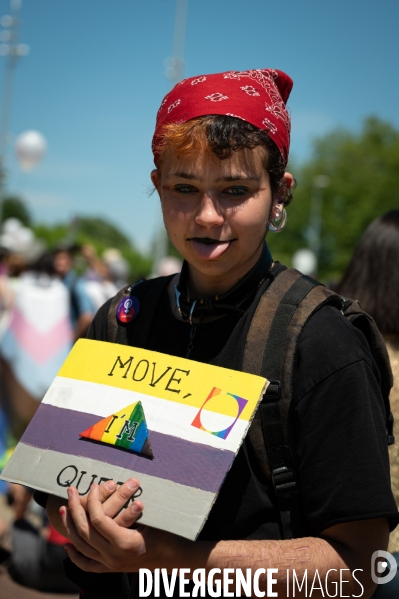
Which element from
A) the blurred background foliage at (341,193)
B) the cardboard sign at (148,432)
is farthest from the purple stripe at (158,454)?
the blurred background foliage at (341,193)

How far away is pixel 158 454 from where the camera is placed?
138cm

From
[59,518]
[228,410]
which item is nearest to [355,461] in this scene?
[228,410]

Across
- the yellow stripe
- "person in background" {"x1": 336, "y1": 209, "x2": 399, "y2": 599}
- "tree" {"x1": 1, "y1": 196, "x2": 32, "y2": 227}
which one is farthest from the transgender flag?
"tree" {"x1": 1, "y1": 196, "x2": 32, "y2": 227}

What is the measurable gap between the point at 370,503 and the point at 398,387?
89cm

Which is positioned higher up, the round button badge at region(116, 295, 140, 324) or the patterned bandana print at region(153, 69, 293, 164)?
the patterned bandana print at region(153, 69, 293, 164)

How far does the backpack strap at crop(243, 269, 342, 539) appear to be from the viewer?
4.67 ft

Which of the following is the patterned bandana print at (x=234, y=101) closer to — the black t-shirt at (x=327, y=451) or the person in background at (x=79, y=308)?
the black t-shirt at (x=327, y=451)

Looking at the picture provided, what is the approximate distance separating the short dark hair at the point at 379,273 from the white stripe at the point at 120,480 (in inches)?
52.5

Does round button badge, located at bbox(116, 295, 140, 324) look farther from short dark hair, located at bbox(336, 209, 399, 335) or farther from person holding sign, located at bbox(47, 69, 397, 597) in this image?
short dark hair, located at bbox(336, 209, 399, 335)

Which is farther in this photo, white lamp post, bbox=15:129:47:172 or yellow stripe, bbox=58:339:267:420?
white lamp post, bbox=15:129:47:172

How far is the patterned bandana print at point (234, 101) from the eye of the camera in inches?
61.5

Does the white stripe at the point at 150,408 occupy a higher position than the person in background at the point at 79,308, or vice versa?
the white stripe at the point at 150,408

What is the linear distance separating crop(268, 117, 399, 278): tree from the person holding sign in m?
42.6

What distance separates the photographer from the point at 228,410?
4.58 feet
